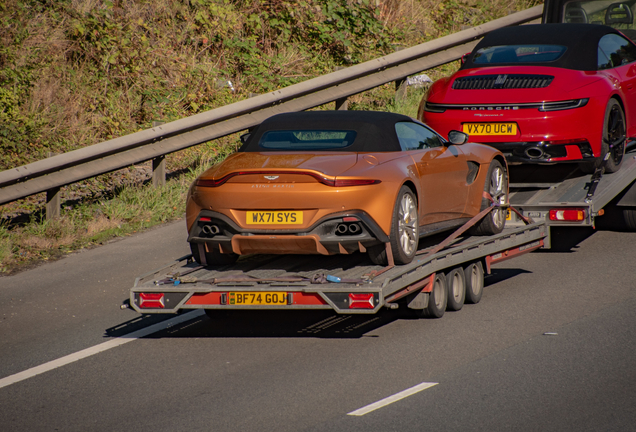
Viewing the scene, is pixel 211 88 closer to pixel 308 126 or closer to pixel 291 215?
pixel 308 126

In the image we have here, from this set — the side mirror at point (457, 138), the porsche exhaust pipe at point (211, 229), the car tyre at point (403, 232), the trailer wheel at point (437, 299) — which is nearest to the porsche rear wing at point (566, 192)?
the side mirror at point (457, 138)

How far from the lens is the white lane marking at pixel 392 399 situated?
5.50 metres

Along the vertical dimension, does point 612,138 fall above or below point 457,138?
below

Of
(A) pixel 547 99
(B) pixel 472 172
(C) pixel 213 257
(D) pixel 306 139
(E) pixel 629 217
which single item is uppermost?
(A) pixel 547 99

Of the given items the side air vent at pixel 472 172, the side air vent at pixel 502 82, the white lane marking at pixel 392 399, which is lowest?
the white lane marking at pixel 392 399

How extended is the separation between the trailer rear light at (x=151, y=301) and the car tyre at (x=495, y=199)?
3433 mm

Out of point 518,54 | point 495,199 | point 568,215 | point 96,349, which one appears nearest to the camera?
point 96,349

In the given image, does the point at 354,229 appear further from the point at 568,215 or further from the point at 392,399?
the point at 568,215

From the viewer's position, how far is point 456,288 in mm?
7996

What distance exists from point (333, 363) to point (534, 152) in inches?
172

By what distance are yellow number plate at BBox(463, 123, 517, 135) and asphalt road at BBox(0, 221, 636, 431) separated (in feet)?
5.24

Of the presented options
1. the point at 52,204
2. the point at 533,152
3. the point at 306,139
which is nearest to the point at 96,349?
the point at 306,139

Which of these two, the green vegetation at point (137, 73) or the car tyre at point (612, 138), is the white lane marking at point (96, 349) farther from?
the car tyre at point (612, 138)

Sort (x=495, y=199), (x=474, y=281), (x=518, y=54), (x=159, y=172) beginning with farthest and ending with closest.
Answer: (x=159, y=172) → (x=518, y=54) → (x=495, y=199) → (x=474, y=281)
